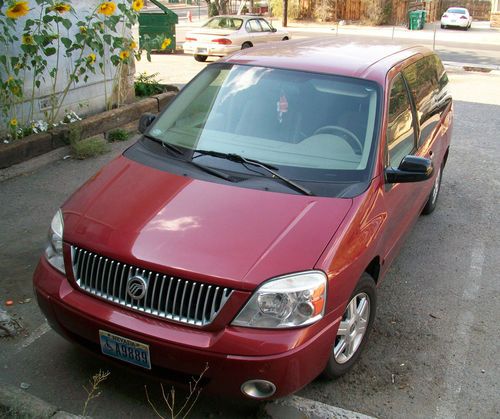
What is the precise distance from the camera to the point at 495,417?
3.34m

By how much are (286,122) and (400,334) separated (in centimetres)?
165

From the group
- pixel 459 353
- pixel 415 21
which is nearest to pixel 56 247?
pixel 459 353

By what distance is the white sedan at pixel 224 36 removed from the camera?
1878cm

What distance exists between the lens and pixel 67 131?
774 centimetres

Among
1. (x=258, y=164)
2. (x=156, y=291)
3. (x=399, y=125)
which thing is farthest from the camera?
(x=399, y=125)

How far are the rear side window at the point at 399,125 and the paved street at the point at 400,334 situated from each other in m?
1.14

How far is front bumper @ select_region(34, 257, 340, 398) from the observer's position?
2.83 metres

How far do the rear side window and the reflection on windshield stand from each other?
22 centimetres

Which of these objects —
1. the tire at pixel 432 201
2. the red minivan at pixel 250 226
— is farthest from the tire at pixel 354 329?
the tire at pixel 432 201

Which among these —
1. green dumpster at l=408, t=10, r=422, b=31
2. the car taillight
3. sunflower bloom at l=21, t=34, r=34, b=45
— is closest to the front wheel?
the car taillight

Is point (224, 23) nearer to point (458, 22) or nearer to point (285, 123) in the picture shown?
point (285, 123)

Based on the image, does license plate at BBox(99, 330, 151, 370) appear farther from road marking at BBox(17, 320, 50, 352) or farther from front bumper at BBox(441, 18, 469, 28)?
front bumper at BBox(441, 18, 469, 28)

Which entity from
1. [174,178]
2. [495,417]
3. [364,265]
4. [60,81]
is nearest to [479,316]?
[495,417]

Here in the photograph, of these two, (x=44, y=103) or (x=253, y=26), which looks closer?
(x=44, y=103)
